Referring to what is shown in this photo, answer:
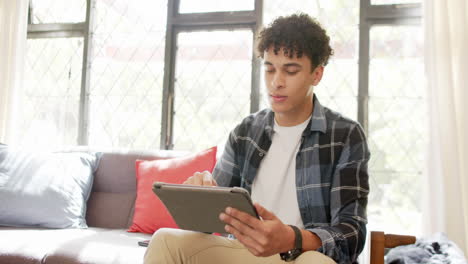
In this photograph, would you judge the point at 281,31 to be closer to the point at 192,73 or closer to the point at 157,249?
the point at 157,249

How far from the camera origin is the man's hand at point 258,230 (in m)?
1.05

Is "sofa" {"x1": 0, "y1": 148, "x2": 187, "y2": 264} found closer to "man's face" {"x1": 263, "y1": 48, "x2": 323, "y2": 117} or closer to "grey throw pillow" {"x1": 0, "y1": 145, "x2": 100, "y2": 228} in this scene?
"grey throw pillow" {"x1": 0, "y1": 145, "x2": 100, "y2": 228}

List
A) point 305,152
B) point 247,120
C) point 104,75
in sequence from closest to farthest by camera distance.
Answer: point 305,152, point 247,120, point 104,75

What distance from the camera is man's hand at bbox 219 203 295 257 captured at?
1.05m

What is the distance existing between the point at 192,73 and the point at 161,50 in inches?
10.6

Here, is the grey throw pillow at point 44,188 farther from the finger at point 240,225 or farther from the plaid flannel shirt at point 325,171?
the finger at point 240,225

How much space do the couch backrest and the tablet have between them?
46.4 inches

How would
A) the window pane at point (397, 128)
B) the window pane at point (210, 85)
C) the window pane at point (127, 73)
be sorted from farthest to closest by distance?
the window pane at point (127, 73), the window pane at point (210, 85), the window pane at point (397, 128)

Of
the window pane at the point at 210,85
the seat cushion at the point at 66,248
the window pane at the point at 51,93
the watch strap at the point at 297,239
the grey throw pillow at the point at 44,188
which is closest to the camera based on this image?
the watch strap at the point at 297,239

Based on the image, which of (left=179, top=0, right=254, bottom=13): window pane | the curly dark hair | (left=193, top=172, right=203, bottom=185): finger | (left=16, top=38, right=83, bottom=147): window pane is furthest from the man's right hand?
(left=16, top=38, right=83, bottom=147): window pane

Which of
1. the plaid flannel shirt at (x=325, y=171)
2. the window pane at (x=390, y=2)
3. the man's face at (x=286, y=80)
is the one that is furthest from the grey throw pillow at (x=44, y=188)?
the window pane at (x=390, y=2)

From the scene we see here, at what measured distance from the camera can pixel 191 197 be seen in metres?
1.05

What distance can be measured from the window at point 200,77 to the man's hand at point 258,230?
5.06ft

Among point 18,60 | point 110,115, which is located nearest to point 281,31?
point 110,115
